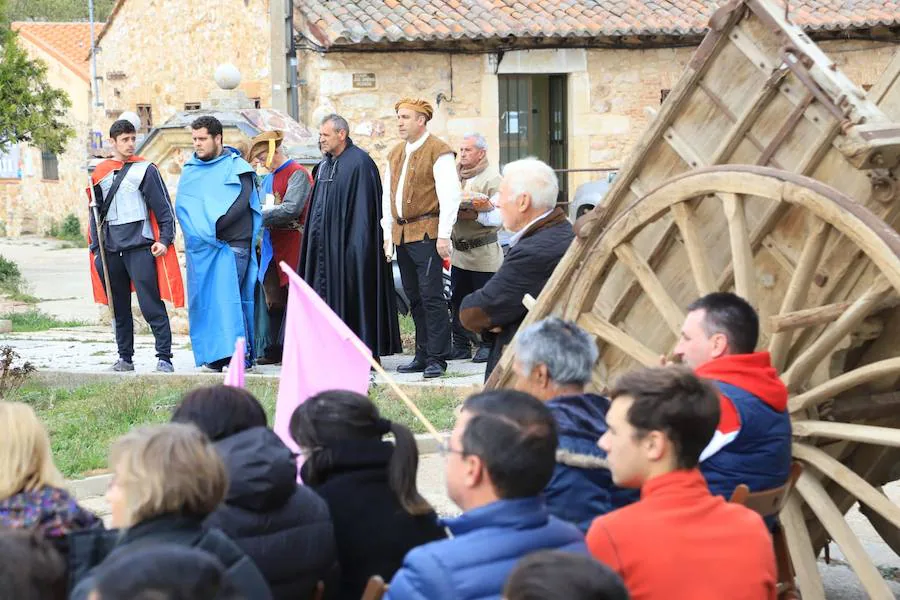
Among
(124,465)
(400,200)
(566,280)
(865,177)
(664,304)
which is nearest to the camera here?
(124,465)

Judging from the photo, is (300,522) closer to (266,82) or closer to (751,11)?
(751,11)

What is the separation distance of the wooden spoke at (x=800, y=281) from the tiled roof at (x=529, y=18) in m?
13.1

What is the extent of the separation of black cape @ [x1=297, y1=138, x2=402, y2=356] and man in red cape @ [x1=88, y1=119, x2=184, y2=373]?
971 millimetres

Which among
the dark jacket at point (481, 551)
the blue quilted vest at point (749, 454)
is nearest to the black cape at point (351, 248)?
the blue quilted vest at point (749, 454)

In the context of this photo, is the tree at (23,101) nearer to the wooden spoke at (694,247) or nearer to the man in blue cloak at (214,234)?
the man in blue cloak at (214,234)

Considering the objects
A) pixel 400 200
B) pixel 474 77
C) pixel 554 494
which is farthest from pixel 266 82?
pixel 554 494

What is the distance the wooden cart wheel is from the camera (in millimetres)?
4305

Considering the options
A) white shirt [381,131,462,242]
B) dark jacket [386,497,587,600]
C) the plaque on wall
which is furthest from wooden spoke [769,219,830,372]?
the plaque on wall

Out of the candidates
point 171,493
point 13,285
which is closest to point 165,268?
point 171,493

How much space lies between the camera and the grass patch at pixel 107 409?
7.27 m

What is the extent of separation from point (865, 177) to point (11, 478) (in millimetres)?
2893

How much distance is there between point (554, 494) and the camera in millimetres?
3619

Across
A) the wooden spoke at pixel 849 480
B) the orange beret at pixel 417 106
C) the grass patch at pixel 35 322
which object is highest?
the orange beret at pixel 417 106

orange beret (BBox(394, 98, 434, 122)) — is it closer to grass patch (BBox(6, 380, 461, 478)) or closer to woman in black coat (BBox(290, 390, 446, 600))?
grass patch (BBox(6, 380, 461, 478))
